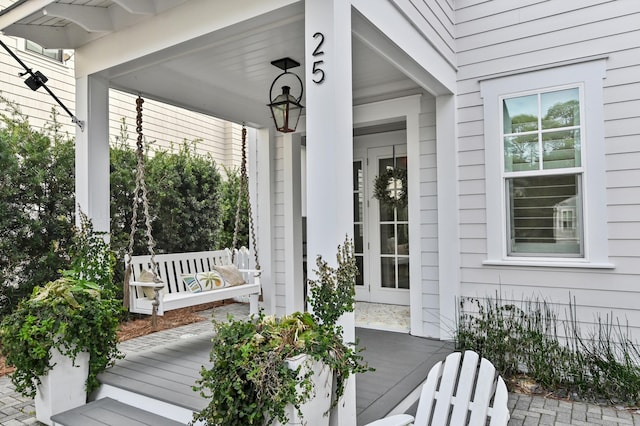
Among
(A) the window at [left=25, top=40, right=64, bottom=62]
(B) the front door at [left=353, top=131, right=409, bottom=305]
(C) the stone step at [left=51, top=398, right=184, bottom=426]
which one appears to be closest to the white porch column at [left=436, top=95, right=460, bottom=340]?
(B) the front door at [left=353, top=131, right=409, bottom=305]

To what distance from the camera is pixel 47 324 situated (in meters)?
2.64

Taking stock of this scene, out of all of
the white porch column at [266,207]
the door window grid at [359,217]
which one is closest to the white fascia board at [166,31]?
the white porch column at [266,207]

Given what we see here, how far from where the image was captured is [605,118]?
3.44 metres

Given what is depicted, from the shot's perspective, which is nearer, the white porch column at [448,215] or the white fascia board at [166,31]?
the white fascia board at [166,31]

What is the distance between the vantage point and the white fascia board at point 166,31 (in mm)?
2518

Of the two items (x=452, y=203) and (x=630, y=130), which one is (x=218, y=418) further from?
(x=630, y=130)

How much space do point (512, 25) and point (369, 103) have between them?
5.01ft

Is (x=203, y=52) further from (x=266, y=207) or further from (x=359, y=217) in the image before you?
(x=359, y=217)

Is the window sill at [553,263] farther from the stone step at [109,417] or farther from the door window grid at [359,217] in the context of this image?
the stone step at [109,417]

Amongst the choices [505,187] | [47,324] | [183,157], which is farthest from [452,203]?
[183,157]

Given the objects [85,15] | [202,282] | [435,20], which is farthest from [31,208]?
[435,20]

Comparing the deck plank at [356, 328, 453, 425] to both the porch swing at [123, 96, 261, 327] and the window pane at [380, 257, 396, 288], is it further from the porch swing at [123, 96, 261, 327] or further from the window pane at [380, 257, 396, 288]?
the porch swing at [123, 96, 261, 327]

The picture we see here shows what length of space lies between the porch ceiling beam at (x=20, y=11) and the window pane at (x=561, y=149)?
4.05 meters

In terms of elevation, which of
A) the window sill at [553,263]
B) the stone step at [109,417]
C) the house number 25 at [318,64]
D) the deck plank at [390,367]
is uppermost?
the house number 25 at [318,64]
